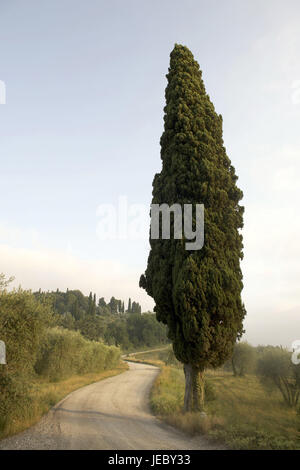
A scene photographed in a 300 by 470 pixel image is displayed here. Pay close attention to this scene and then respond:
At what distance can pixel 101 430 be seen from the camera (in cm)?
1038

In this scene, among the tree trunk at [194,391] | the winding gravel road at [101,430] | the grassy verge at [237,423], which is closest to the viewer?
the grassy verge at [237,423]

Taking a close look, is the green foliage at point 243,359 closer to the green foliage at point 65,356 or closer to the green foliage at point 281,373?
the green foliage at point 281,373

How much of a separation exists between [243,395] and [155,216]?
57.0 feet

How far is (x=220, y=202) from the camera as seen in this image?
13.5m

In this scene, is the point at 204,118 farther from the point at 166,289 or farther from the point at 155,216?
the point at 166,289

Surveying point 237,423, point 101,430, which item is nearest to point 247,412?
point 237,423

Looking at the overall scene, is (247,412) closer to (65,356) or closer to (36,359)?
(36,359)

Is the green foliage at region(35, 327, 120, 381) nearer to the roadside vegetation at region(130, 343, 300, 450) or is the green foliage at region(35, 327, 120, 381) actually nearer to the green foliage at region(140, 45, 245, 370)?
the roadside vegetation at region(130, 343, 300, 450)

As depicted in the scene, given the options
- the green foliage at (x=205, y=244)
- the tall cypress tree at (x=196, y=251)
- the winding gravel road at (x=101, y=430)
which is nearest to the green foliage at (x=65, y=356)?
the winding gravel road at (x=101, y=430)

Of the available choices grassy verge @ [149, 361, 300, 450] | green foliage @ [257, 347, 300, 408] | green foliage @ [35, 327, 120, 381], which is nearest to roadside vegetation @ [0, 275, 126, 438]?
grassy verge @ [149, 361, 300, 450]

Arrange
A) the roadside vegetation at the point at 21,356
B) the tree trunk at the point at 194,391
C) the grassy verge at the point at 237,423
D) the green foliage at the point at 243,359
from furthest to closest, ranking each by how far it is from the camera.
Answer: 1. the green foliage at the point at 243,359
2. the tree trunk at the point at 194,391
3. the roadside vegetation at the point at 21,356
4. the grassy verge at the point at 237,423

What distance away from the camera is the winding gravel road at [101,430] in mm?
8859

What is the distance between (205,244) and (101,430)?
830cm

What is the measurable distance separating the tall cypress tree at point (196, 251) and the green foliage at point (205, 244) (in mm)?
40
